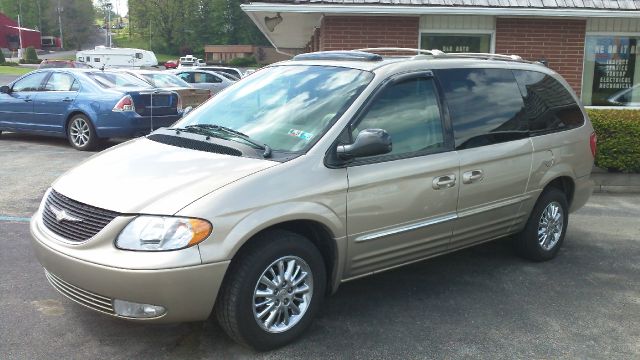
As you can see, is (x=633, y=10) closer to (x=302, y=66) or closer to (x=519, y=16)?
(x=519, y=16)

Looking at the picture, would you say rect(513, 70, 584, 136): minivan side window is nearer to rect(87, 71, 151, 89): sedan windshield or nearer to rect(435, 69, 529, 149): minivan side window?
rect(435, 69, 529, 149): minivan side window

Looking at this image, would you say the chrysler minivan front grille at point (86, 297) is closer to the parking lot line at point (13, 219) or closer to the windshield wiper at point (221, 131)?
the windshield wiper at point (221, 131)

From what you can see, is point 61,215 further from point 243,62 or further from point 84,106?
point 243,62

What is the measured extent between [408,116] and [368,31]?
6.83 metres

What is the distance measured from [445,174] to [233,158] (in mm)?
1570

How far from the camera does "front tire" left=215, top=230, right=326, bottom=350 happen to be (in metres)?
3.42

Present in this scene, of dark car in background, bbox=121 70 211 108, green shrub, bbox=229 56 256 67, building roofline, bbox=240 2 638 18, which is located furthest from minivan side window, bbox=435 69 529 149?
green shrub, bbox=229 56 256 67

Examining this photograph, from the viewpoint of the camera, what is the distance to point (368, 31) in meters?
10.8

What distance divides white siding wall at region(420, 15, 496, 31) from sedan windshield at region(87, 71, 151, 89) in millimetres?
5540

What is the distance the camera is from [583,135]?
5645 millimetres

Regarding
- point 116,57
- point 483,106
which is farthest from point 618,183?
point 116,57

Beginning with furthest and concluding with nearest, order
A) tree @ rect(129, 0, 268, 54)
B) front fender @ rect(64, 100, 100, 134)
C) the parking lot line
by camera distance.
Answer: tree @ rect(129, 0, 268, 54)
front fender @ rect(64, 100, 100, 134)
the parking lot line

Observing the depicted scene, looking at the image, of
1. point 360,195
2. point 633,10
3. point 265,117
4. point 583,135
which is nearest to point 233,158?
point 265,117

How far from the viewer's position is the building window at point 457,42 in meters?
11.2
